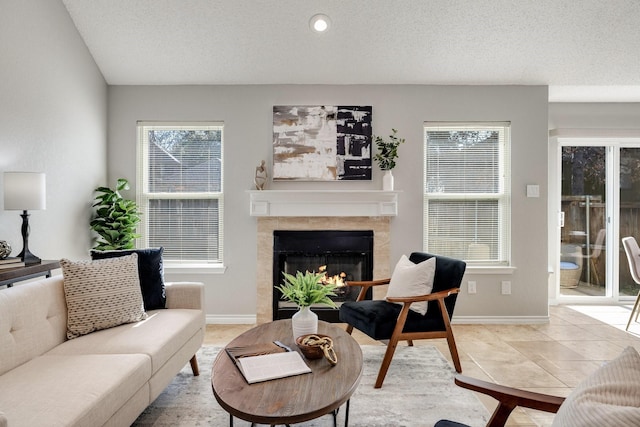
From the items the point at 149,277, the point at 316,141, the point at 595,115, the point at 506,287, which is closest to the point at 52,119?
the point at 149,277

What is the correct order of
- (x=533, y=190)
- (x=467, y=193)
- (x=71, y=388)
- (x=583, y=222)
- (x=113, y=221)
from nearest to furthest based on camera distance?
(x=71, y=388) → (x=113, y=221) → (x=533, y=190) → (x=467, y=193) → (x=583, y=222)

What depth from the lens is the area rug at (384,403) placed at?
2037 millimetres

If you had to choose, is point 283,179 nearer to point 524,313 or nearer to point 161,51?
point 161,51

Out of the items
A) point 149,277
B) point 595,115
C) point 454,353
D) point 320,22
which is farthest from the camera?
point 595,115

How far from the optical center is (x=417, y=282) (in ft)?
9.05

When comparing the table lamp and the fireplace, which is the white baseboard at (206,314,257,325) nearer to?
the fireplace

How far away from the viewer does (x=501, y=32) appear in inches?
128

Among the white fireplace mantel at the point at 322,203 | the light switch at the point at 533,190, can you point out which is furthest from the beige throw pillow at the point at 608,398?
the light switch at the point at 533,190

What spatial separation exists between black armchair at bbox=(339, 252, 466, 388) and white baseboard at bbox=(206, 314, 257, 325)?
1.34 m

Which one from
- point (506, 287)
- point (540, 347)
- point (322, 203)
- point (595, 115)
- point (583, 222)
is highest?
point (595, 115)

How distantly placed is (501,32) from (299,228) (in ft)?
8.51

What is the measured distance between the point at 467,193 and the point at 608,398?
326 centimetres

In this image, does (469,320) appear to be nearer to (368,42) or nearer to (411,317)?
(411,317)

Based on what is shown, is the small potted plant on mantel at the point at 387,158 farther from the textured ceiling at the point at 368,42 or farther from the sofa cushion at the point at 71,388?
the sofa cushion at the point at 71,388
